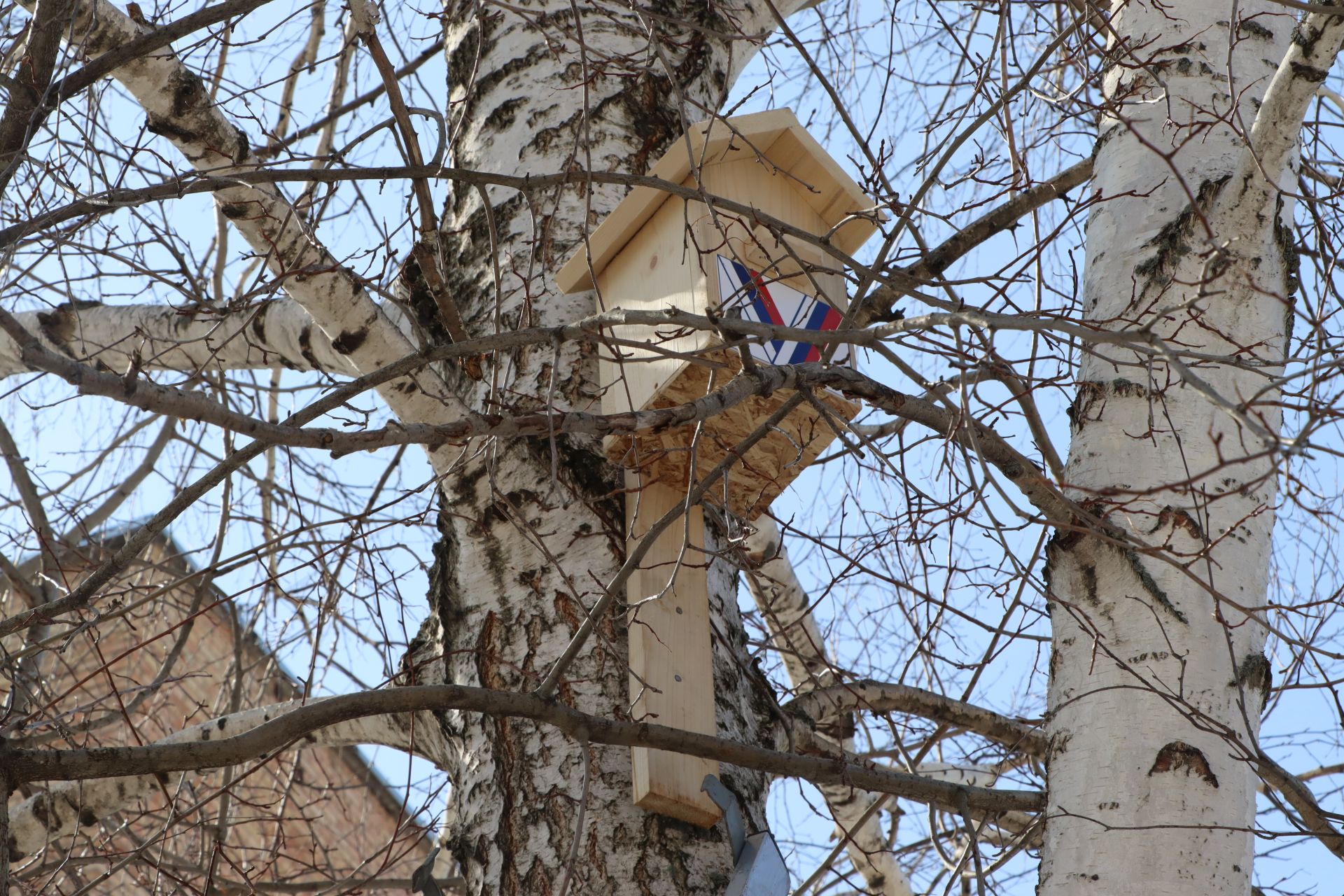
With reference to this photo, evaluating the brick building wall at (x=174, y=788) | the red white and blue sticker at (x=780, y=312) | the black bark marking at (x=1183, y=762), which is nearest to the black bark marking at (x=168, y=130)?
the brick building wall at (x=174, y=788)

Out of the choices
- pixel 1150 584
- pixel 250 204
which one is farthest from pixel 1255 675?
pixel 250 204

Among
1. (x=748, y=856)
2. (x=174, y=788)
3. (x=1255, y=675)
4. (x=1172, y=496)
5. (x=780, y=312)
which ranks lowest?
(x=748, y=856)

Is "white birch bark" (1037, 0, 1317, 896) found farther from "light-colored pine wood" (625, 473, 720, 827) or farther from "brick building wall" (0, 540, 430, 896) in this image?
"brick building wall" (0, 540, 430, 896)

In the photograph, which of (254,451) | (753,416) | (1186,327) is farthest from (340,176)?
(1186,327)

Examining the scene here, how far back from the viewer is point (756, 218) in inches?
66.3

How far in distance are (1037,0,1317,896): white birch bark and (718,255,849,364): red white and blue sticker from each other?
44 cm

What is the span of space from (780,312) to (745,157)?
0.28m

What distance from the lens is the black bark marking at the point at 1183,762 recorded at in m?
1.54

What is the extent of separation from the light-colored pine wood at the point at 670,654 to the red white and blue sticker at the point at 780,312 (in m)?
0.27

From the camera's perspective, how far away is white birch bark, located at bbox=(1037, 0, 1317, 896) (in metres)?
1.52

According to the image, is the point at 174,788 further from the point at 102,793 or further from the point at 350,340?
the point at 350,340

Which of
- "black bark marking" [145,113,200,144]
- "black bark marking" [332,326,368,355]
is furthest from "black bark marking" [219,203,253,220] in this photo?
"black bark marking" [332,326,368,355]

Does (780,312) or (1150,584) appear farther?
(780,312)

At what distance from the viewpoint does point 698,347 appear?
6.61 ft
